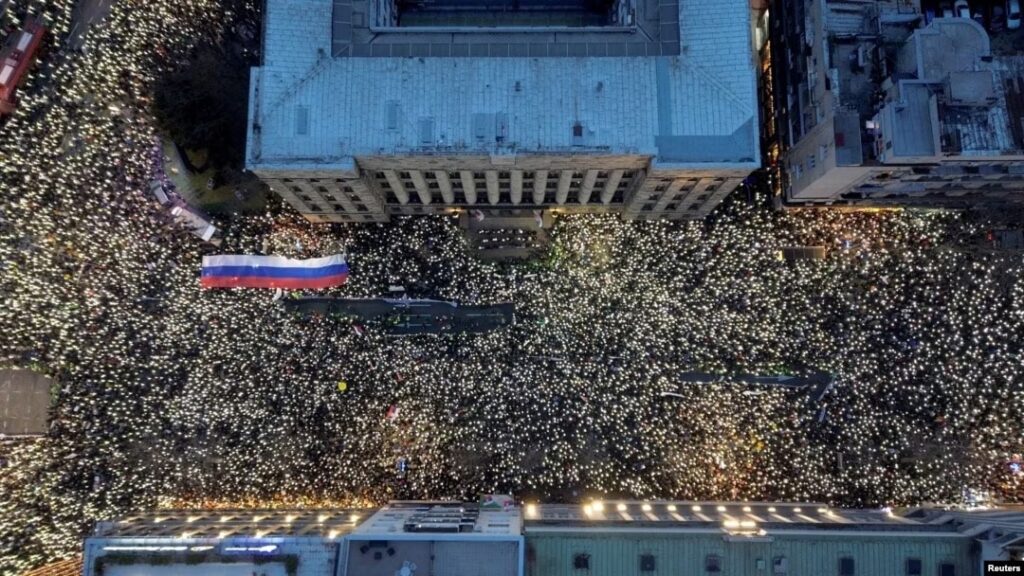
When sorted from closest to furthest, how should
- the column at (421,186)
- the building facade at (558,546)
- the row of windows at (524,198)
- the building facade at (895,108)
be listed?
the building facade at (558,546)
the building facade at (895,108)
the column at (421,186)
the row of windows at (524,198)

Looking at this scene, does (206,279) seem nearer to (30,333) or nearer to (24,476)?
(30,333)

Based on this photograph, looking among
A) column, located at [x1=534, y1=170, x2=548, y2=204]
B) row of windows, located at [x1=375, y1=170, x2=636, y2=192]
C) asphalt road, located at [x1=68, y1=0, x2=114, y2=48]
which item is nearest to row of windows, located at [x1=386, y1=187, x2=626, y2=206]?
column, located at [x1=534, y1=170, x2=548, y2=204]

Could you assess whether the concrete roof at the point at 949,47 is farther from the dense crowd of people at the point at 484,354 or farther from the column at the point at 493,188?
the column at the point at 493,188

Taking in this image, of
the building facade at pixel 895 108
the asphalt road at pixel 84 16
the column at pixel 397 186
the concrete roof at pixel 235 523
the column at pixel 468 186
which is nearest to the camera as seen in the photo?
the building facade at pixel 895 108

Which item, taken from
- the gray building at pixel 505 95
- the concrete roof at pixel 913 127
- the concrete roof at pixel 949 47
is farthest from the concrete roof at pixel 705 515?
the concrete roof at pixel 949 47

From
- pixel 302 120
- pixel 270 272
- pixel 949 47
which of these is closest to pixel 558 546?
pixel 270 272

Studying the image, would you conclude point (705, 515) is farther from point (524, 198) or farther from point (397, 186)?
point (397, 186)

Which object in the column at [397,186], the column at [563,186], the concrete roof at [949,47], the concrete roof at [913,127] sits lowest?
the column at [397,186]
